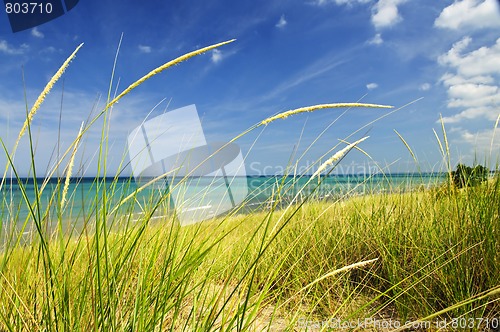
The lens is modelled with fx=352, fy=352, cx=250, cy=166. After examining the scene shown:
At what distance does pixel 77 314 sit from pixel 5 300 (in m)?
0.38

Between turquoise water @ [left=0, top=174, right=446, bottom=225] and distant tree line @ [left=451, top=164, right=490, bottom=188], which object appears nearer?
turquoise water @ [left=0, top=174, right=446, bottom=225]

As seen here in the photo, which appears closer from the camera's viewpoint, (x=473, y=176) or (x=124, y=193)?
(x=124, y=193)

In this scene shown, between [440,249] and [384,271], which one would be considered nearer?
[440,249]

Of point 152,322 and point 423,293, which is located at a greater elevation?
point 152,322

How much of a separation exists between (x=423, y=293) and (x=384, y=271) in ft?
1.01

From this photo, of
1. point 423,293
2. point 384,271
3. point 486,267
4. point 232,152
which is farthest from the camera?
point 232,152

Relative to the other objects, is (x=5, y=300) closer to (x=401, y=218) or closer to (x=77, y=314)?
(x=77, y=314)

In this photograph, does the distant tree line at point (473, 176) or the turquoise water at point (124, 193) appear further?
the distant tree line at point (473, 176)

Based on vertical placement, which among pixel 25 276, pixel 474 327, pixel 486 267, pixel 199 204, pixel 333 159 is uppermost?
pixel 333 159

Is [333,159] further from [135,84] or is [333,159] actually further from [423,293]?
[423,293]

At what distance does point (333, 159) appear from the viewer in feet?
2.71

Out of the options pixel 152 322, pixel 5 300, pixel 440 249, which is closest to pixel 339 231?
pixel 440 249

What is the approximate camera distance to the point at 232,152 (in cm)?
320

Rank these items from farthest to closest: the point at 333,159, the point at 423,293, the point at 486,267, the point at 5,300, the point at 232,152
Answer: the point at 232,152, the point at 423,293, the point at 486,267, the point at 5,300, the point at 333,159
